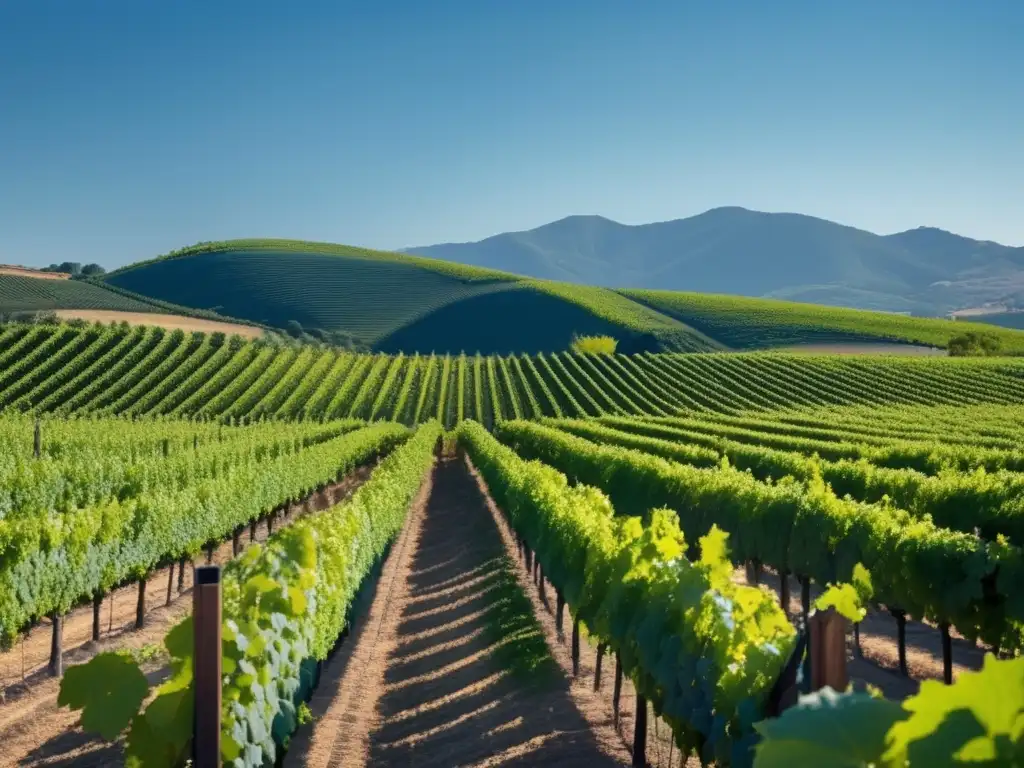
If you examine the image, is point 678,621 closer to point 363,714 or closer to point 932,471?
point 363,714

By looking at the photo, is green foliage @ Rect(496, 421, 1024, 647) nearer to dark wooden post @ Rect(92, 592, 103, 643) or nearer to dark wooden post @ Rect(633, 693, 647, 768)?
dark wooden post @ Rect(633, 693, 647, 768)

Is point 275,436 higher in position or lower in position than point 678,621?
lower

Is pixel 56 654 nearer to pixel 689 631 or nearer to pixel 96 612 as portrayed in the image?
pixel 96 612

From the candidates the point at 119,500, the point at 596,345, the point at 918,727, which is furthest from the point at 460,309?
the point at 918,727

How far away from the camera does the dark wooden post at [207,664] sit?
13.6ft

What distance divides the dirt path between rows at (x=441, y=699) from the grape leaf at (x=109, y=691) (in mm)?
4353

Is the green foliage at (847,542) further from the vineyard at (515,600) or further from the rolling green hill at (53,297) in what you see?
the rolling green hill at (53,297)

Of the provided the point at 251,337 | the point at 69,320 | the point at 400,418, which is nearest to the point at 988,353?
the point at 400,418

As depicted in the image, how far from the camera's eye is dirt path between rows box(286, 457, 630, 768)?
946cm

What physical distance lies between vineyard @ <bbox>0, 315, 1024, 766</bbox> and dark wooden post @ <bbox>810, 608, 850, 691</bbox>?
0.12 ft

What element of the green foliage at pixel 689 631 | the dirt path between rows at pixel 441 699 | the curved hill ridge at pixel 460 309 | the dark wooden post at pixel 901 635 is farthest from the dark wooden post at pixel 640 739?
the curved hill ridge at pixel 460 309

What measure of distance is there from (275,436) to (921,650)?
3209 cm

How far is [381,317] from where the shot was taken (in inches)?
4719

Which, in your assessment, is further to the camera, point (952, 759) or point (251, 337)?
point (251, 337)
